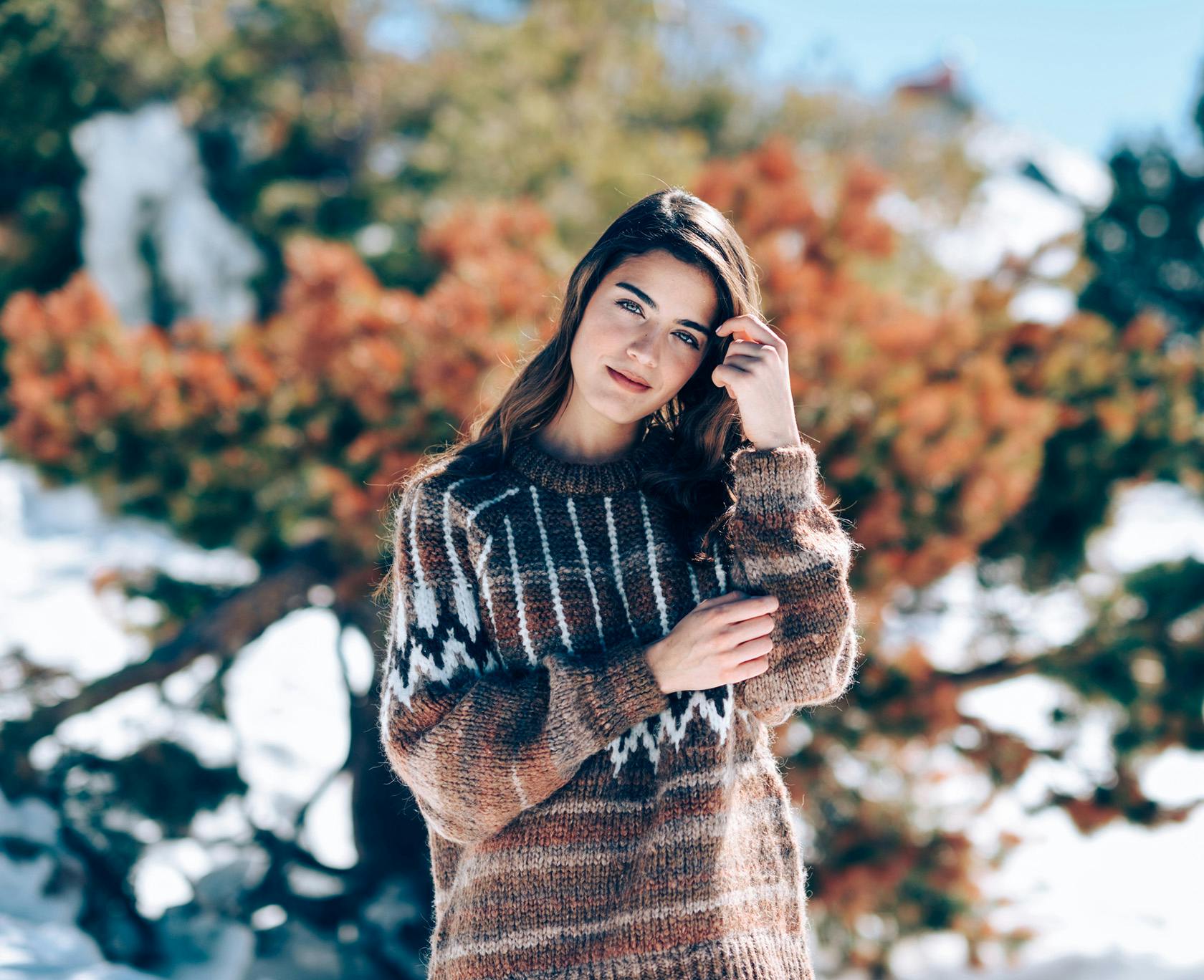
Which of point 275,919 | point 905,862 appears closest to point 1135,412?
point 905,862

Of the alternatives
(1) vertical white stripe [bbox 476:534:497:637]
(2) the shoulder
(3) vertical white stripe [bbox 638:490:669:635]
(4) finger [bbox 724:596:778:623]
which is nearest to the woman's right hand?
(4) finger [bbox 724:596:778:623]

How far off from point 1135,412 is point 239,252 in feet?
15.4

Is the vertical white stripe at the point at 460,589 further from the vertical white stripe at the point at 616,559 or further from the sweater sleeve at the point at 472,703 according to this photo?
the vertical white stripe at the point at 616,559

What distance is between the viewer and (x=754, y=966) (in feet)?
4.16

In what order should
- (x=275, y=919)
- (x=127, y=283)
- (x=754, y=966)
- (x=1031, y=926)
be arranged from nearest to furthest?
(x=754, y=966) < (x=275, y=919) < (x=1031, y=926) < (x=127, y=283)

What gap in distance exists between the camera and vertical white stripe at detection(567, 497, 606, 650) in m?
1.40

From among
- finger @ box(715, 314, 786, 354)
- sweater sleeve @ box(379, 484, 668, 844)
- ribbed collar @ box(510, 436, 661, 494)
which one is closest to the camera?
sweater sleeve @ box(379, 484, 668, 844)

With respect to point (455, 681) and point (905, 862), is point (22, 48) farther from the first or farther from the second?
point (905, 862)

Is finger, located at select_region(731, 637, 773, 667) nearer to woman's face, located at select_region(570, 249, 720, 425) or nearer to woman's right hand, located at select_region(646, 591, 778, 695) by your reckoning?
woman's right hand, located at select_region(646, 591, 778, 695)

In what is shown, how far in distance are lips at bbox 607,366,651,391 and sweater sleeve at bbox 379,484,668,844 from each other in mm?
317

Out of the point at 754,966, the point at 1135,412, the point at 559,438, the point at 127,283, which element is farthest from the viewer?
the point at 127,283

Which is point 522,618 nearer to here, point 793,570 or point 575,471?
point 575,471

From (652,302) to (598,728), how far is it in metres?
0.59

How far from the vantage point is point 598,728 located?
4.12 feet
